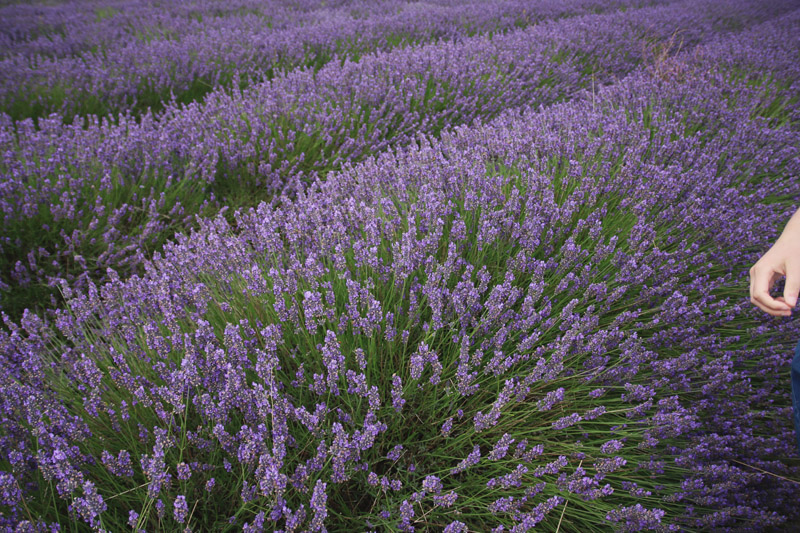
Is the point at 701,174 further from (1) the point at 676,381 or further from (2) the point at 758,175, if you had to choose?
(1) the point at 676,381

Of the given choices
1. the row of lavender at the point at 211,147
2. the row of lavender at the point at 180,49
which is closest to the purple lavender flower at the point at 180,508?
the row of lavender at the point at 211,147

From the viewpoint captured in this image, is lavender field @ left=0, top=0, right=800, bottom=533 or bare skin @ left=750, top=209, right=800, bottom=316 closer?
bare skin @ left=750, top=209, right=800, bottom=316

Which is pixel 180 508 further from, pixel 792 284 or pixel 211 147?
pixel 211 147

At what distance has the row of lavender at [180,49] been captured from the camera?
3926mm

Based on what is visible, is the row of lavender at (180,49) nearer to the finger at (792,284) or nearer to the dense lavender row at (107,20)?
the dense lavender row at (107,20)

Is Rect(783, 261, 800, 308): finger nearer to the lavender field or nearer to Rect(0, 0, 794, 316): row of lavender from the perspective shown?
the lavender field

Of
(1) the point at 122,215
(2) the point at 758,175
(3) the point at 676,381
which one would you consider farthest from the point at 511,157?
(1) the point at 122,215

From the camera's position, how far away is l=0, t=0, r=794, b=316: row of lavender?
238cm

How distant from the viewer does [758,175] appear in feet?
8.71

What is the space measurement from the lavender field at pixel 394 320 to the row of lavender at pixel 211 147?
0.03 m

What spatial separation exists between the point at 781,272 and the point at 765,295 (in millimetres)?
95

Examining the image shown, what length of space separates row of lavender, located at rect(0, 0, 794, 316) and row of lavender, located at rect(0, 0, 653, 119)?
2.06 feet

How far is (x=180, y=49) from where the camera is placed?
4.64 m

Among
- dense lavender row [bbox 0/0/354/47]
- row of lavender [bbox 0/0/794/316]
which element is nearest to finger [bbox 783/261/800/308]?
row of lavender [bbox 0/0/794/316]
